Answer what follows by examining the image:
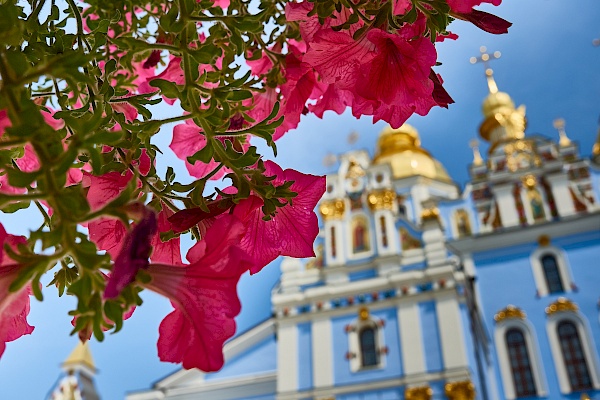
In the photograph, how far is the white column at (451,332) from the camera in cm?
1229

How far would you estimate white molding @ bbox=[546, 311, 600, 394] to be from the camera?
12.9 meters

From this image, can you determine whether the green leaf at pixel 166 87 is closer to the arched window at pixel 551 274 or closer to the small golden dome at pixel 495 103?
the arched window at pixel 551 274

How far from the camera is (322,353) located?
13594mm

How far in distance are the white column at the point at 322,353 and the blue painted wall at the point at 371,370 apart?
0.35 ft

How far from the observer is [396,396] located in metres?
12.6

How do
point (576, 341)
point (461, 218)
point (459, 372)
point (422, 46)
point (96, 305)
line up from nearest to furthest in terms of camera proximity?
point (96, 305)
point (422, 46)
point (459, 372)
point (576, 341)
point (461, 218)

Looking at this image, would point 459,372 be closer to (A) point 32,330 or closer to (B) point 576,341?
(B) point 576,341

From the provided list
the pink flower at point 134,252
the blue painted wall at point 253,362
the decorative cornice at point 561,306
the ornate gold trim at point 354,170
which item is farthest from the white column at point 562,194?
the pink flower at point 134,252

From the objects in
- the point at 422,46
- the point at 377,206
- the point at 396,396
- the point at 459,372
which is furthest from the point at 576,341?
the point at 422,46

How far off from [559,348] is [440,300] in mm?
2853

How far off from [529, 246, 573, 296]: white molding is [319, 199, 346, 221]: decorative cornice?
4.56m

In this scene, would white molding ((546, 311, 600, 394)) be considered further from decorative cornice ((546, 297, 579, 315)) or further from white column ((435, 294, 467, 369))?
white column ((435, 294, 467, 369))

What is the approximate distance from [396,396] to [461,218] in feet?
19.5

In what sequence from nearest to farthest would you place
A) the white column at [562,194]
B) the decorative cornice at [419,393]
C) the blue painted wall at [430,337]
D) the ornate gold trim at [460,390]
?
the ornate gold trim at [460,390]
the decorative cornice at [419,393]
the blue painted wall at [430,337]
the white column at [562,194]
